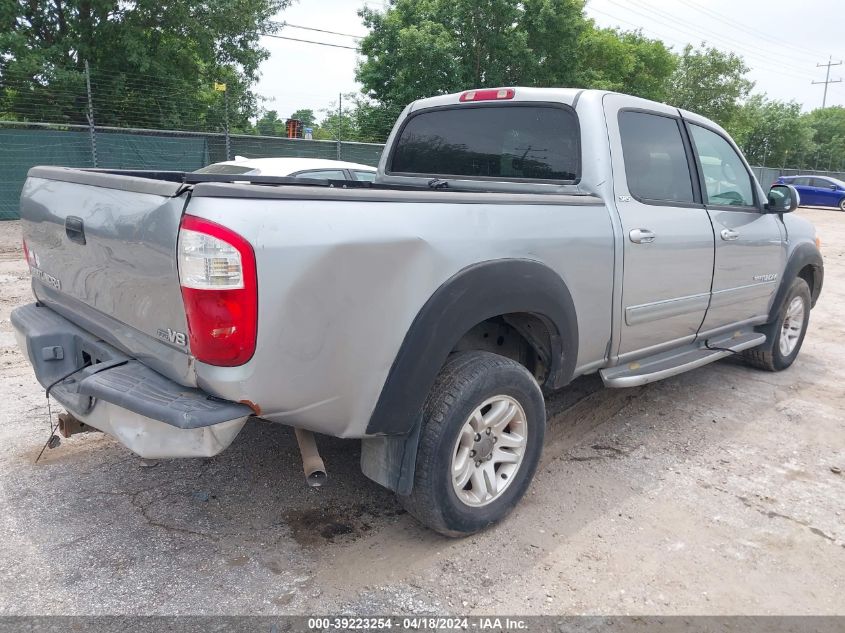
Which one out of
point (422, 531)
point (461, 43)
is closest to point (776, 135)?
point (461, 43)

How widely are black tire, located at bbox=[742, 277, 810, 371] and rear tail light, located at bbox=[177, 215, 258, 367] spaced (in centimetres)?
446

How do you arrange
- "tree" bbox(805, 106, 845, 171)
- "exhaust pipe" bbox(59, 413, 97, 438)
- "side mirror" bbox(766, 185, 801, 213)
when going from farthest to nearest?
"tree" bbox(805, 106, 845, 171) → "side mirror" bbox(766, 185, 801, 213) → "exhaust pipe" bbox(59, 413, 97, 438)

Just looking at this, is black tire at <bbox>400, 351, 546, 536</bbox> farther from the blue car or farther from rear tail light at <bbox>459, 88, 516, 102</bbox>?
the blue car

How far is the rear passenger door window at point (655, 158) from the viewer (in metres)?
3.68

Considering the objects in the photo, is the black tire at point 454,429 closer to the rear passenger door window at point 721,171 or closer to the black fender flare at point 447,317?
the black fender flare at point 447,317

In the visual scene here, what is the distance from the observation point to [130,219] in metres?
2.44

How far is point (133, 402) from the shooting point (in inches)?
89.8

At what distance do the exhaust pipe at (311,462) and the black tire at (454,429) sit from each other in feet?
1.25

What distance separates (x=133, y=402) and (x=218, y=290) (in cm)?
52

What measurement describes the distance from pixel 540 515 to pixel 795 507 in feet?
4.28

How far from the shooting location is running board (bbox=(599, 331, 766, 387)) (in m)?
3.63

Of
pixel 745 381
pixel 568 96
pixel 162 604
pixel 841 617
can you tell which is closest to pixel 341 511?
pixel 162 604

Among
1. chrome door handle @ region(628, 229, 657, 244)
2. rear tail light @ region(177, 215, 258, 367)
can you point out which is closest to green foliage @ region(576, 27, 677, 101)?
chrome door handle @ region(628, 229, 657, 244)

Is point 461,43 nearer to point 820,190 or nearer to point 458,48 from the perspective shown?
point 458,48
